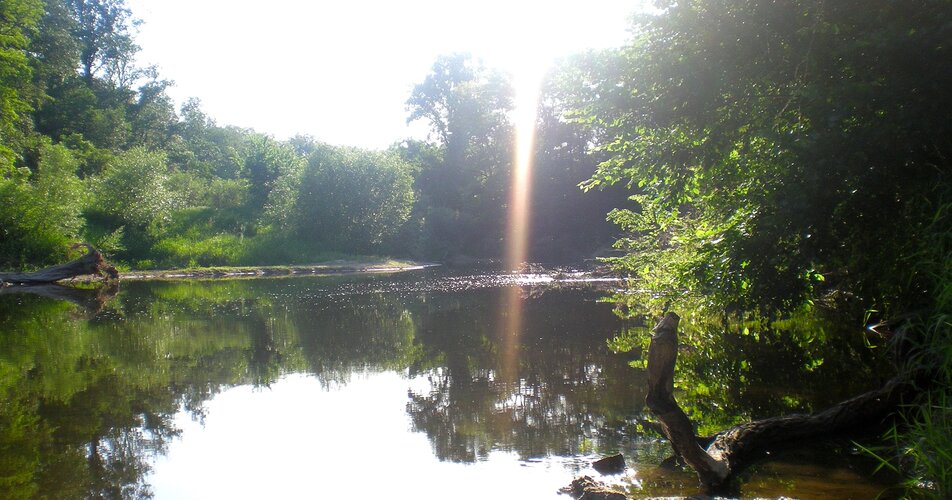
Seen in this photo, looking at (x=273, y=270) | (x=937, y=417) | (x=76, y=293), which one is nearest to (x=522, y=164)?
(x=273, y=270)

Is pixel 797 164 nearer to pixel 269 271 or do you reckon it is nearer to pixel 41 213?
pixel 269 271

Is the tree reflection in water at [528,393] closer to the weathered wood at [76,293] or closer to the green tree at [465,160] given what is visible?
the weathered wood at [76,293]

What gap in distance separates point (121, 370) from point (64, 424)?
3.11m

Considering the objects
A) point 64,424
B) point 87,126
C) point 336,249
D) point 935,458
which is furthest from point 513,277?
point 87,126

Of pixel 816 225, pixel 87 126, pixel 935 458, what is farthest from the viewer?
pixel 87 126

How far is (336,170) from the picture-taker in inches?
1503

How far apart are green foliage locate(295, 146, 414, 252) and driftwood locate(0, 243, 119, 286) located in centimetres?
1328

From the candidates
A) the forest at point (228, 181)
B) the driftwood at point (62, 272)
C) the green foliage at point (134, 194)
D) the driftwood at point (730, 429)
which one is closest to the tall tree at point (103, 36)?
the forest at point (228, 181)

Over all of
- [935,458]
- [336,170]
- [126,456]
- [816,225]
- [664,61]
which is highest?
[336,170]

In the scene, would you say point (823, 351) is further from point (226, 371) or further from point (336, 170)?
point (336, 170)

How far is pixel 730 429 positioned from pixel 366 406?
13.7ft

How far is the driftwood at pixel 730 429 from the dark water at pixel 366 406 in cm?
20

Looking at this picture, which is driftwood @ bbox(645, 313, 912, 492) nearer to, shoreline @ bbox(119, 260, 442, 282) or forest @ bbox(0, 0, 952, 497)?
forest @ bbox(0, 0, 952, 497)

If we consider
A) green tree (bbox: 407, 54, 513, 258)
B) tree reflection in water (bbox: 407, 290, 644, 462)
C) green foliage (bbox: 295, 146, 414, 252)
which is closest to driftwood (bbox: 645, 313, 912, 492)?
tree reflection in water (bbox: 407, 290, 644, 462)
